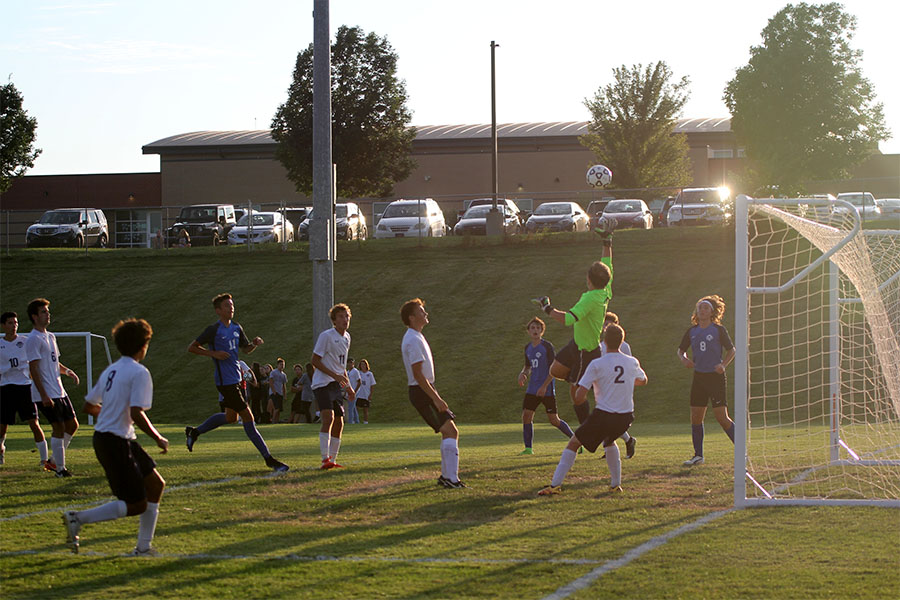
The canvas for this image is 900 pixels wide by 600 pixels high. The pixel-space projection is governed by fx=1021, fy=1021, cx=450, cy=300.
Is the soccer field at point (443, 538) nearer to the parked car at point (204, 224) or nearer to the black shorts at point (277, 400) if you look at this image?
the black shorts at point (277, 400)

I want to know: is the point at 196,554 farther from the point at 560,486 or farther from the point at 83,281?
the point at 83,281

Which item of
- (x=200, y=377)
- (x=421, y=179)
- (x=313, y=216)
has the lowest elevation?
(x=200, y=377)

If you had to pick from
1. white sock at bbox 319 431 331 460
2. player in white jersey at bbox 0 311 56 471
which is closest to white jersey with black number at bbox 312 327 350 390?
white sock at bbox 319 431 331 460

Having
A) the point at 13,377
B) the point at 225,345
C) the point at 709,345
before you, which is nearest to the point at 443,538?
the point at 225,345

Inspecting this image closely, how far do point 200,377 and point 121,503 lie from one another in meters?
21.5

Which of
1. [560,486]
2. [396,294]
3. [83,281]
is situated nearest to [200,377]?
[396,294]

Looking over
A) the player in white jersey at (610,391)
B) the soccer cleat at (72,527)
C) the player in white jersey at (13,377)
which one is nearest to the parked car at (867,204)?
the player in white jersey at (610,391)

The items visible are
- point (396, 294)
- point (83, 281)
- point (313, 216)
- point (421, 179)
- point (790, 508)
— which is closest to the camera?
point (790, 508)

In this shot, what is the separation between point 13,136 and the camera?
46625 millimetres

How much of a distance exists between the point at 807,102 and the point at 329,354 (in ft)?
149

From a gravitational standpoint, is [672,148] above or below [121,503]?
above

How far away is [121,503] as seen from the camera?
7137 millimetres

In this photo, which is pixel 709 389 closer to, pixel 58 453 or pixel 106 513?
pixel 106 513

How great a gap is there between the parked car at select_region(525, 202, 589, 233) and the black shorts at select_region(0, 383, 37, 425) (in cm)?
2598
